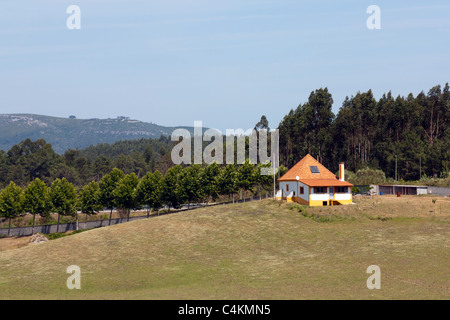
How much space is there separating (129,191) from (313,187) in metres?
43.7

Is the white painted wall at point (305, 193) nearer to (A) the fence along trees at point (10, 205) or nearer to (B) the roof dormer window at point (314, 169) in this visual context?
(B) the roof dormer window at point (314, 169)

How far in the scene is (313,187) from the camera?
2977 inches

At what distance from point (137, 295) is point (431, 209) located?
49546mm

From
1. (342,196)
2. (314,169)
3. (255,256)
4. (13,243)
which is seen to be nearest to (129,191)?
(13,243)

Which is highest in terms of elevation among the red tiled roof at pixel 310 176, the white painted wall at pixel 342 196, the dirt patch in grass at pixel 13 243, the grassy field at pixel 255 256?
the red tiled roof at pixel 310 176

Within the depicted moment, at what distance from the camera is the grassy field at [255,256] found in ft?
136

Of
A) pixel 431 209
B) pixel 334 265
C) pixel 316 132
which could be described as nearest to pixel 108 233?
pixel 334 265

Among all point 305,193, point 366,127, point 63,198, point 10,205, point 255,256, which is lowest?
point 255,256

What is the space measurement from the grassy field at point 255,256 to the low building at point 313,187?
9.17 ft

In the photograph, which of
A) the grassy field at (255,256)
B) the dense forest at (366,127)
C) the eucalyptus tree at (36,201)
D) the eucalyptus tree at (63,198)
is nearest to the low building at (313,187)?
the grassy field at (255,256)

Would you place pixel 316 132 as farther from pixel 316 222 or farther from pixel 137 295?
pixel 137 295

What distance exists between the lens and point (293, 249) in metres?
57.2

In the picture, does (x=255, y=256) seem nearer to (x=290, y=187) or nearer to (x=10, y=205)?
(x=290, y=187)
